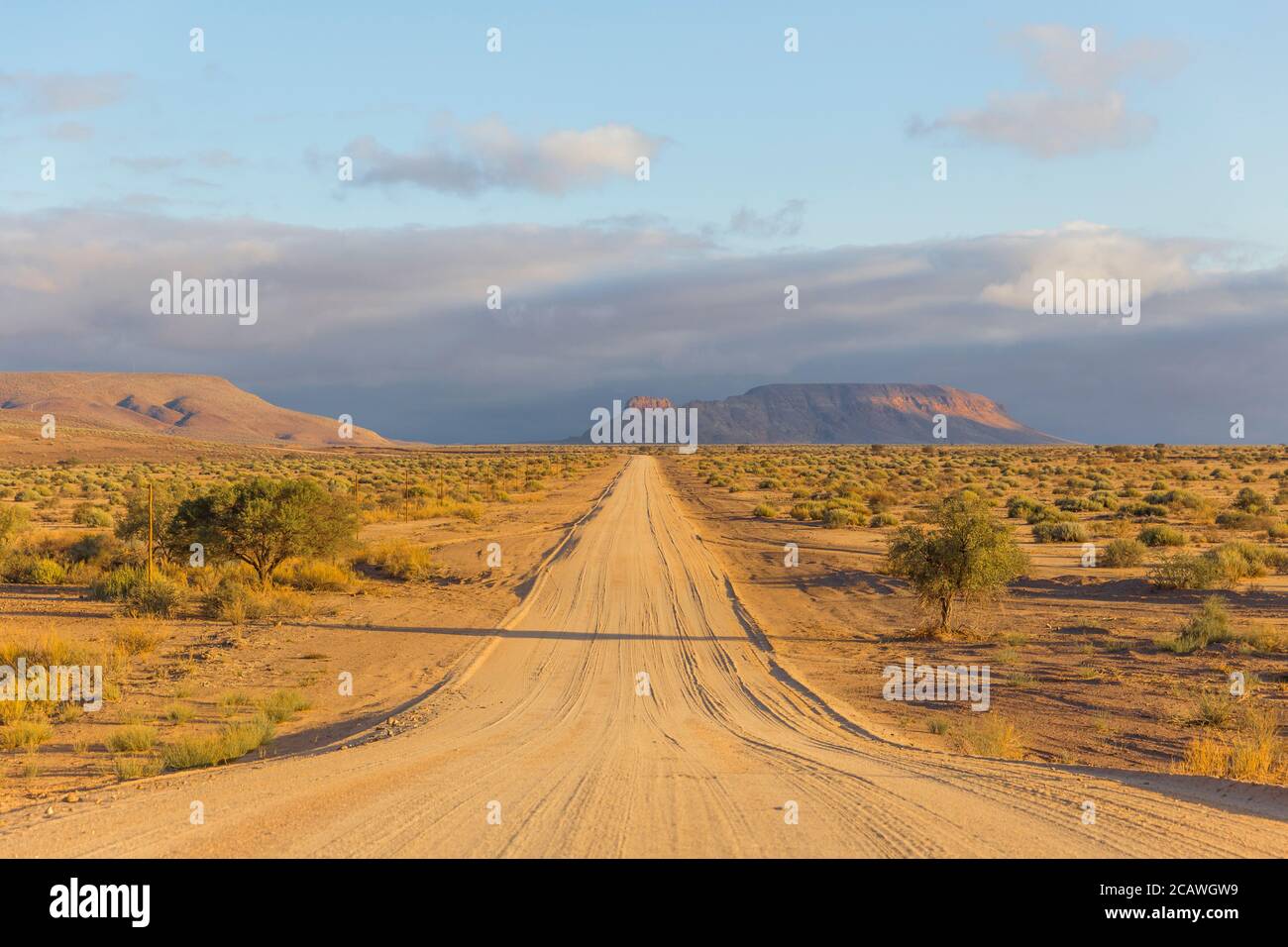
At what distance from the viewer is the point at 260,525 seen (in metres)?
22.7

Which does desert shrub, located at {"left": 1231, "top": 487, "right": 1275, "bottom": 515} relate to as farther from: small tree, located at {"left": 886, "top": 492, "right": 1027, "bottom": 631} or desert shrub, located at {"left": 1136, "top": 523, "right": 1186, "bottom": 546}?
small tree, located at {"left": 886, "top": 492, "right": 1027, "bottom": 631}

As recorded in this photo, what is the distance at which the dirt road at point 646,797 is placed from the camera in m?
6.20

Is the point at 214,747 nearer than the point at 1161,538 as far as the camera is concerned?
Yes

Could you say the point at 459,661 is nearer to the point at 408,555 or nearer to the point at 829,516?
the point at 408,555

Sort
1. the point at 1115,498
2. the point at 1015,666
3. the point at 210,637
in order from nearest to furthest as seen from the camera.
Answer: the point at 1015,666 < the point at 210,637 < the point at 1115,498

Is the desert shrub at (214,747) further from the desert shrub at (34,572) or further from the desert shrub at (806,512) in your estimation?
the desert shrub at (806,512)

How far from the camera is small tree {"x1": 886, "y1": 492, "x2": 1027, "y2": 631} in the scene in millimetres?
17938

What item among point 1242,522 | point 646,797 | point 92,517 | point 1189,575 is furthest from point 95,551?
point 1242,522

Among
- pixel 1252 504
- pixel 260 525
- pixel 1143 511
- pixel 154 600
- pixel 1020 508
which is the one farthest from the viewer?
pixel 1020 508

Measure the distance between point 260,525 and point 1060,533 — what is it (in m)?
25.7

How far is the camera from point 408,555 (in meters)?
Result: 26.7

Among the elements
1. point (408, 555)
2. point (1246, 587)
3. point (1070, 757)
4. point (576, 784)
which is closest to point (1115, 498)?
point (1246, 587)

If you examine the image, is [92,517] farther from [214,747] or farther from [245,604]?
[214,747]
